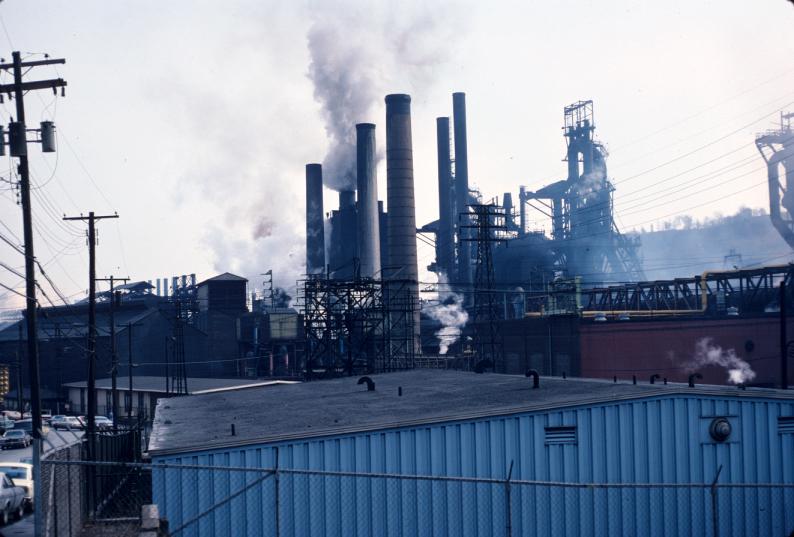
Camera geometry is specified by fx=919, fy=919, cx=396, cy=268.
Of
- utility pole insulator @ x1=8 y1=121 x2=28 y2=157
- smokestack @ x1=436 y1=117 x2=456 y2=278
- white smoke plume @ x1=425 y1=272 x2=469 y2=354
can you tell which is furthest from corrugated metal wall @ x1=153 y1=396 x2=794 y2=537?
smokestack @ x1=436 y1=117 x2=456 y2=278

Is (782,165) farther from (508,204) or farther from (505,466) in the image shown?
(505,466)

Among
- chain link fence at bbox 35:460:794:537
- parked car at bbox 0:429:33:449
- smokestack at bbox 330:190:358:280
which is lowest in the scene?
parked car at bbox 0:429:33:449

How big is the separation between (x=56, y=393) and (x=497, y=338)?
3994 centimetres

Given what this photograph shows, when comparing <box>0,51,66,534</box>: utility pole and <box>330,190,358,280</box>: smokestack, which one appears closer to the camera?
<box>0,51,66,534</box>: utility pole

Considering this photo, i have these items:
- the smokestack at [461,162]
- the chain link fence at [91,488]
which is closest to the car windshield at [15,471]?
the chain link fence at [91,488]

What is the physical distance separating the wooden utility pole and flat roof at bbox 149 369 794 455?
321 centimetres

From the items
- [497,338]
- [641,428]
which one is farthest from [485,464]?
[497,338]

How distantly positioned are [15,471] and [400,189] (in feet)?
162

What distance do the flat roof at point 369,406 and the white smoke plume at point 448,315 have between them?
5430 cm

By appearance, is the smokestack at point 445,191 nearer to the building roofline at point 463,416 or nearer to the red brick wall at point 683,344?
the red brick wall at point 683,344

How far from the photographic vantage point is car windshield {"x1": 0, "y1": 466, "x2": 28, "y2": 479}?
2345 centimetres

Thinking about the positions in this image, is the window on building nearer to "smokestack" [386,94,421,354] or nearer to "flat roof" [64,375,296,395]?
"flat roof" [64,375,296,395]

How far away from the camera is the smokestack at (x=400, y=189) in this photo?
70.4 meters

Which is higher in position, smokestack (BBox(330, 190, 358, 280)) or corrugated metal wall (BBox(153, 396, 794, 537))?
smokestack (BBox(330, 190, 358, 280))
